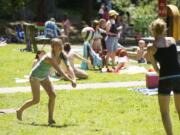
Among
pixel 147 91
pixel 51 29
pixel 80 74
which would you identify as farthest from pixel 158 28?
pixel 51 29

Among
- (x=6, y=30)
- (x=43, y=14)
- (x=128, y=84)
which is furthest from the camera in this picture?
(x=43, y=14)

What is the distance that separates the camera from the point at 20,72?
19.6m

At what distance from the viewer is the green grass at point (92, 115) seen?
390 inches

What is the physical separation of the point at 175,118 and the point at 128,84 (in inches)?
202

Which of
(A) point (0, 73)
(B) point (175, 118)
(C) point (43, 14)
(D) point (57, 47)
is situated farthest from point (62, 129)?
(C) point (43, 14)

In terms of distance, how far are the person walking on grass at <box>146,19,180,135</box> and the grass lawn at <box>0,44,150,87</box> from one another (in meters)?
8.59

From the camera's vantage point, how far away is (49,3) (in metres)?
50.7

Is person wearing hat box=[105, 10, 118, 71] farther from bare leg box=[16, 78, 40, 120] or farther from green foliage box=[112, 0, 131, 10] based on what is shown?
green foliage box=[112, 0, 131, 10]

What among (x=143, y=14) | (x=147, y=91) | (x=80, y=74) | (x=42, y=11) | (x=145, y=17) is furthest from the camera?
(x=42, y=11)

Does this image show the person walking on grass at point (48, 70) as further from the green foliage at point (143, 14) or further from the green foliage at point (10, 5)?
the green foliage at point (10, 5)

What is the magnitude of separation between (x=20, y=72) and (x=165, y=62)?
11771mm

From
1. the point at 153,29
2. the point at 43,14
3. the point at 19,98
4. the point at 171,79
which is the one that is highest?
the point at 153,29

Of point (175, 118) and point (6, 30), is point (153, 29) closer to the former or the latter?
point (175, 118)

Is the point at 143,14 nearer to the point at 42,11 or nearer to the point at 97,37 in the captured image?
the point at 42,11
